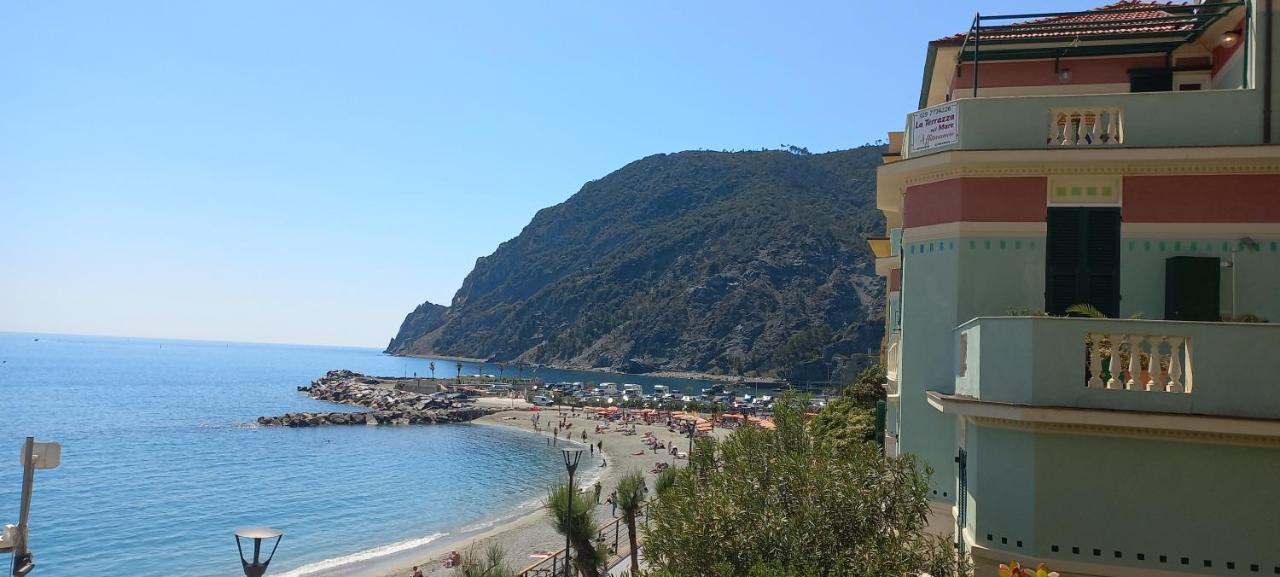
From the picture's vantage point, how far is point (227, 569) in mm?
29797

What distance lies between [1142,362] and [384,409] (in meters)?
92.2

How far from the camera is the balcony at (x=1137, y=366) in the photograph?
5.80m

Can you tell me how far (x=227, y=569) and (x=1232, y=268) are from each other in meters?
32.2

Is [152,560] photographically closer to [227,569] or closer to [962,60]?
[227,569]

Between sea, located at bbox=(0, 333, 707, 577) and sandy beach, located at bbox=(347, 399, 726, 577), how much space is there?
769mm

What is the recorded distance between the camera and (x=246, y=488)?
46.0 m

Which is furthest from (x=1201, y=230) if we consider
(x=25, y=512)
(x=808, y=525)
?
(x=25, y=512)

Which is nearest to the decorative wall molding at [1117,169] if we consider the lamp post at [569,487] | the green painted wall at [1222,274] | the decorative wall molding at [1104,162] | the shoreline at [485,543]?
the decorative wall molding at [1104,162]

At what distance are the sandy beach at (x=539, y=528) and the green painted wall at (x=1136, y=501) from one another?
2357 centimetres

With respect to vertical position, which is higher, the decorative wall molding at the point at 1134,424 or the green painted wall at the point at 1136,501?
the decorative wall molding at the point at 1134,424

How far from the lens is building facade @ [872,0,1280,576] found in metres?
5.95

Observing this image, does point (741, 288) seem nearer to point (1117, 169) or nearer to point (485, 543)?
point (485, 543)

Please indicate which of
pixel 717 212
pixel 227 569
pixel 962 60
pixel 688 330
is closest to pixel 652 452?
pixel 227 569

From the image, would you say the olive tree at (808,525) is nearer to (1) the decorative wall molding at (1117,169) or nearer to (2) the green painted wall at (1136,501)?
(2) the green painted wall at (1136,501)
